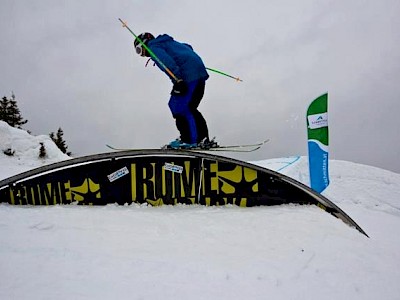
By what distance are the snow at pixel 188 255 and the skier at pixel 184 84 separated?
1.72m

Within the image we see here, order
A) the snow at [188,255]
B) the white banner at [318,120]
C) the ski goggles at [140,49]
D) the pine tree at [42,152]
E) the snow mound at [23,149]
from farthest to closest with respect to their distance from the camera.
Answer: the pine tree at [42,152], the snow mound at [23,149], the white banner at [318,120], the ski goggles at [140,49], the snow at [188,255]

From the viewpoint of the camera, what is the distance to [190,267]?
2.28 metres

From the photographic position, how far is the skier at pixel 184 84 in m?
5.05

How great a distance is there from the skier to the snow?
5.63 ft

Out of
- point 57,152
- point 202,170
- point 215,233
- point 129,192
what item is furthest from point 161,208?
point 57,152

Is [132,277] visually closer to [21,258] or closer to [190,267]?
[190,267]

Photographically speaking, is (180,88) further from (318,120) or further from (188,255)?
(188,255)

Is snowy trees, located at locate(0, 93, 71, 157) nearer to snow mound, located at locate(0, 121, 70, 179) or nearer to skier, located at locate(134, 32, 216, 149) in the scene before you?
snow mound, located at locate(0, 121, 70, 179)

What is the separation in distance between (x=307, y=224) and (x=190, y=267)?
1.75 meters

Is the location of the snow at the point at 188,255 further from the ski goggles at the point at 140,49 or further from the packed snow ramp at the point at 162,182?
the ski goggles at the point at 140,49

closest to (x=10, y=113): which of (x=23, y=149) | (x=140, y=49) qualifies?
(x=23, y=149)

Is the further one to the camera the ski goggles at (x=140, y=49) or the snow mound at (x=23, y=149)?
the snow mound at (x=23, y=149)

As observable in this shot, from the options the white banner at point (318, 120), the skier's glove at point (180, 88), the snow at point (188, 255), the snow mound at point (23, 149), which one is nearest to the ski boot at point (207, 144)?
the skier's glove at point (180, 88)

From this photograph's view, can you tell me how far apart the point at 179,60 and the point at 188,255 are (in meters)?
3.69
